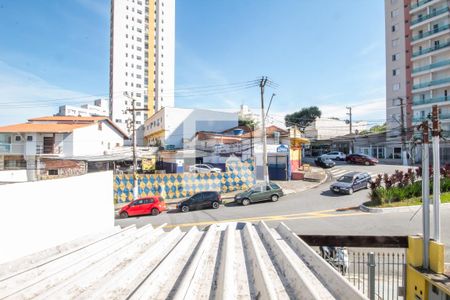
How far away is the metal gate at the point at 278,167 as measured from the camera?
29094 mm

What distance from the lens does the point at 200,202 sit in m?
20.1

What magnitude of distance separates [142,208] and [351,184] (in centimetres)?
→ 1657

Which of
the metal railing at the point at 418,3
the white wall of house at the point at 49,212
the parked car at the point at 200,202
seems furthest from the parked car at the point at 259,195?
the metal railing at the point at 418,3

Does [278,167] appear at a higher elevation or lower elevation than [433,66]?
lower

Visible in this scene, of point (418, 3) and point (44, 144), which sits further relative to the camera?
point (418, 3)

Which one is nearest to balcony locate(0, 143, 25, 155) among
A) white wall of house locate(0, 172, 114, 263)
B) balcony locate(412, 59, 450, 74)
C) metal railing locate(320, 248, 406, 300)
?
white wall of house locate(0, 172, 114, 263)

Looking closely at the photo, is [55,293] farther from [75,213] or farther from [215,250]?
[75,213]

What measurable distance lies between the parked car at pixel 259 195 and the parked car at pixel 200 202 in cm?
182

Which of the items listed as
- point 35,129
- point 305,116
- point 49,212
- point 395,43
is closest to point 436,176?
point 49,212

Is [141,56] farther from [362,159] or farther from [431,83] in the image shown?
[431,83]

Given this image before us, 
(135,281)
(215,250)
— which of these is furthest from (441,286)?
(135,281)

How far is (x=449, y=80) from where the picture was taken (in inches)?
1545

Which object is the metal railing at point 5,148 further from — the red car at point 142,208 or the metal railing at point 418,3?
the metal railing at point 418,3

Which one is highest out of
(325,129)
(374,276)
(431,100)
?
(431,100)
